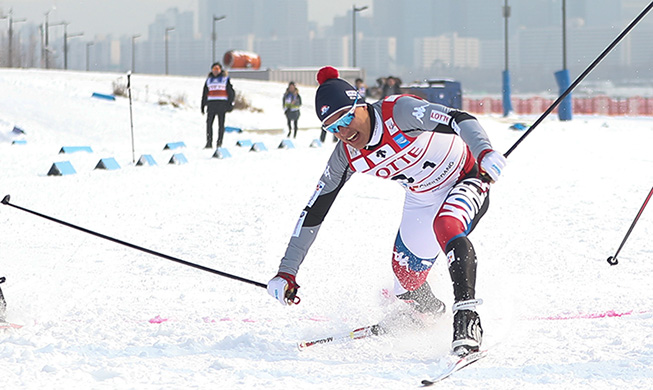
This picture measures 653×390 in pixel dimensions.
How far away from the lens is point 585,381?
2996 millimetres

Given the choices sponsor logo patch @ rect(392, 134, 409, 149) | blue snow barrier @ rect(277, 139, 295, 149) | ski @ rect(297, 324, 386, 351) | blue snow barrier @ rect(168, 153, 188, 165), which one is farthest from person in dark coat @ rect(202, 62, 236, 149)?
sponsor logo patch @ rect(392, 134, 409, 149)

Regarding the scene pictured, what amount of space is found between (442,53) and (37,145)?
174 metres

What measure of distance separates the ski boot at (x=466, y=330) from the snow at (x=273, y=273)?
126 mm

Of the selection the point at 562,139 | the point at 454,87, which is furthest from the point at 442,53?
the point at 562,139

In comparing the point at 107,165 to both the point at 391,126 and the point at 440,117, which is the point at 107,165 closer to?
the point at 391,126

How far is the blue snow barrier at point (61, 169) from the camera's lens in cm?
1034

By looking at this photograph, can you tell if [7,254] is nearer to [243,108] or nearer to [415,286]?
[415,286]

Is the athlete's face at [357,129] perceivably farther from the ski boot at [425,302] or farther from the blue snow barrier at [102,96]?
the blue snow barrier at [102,96]

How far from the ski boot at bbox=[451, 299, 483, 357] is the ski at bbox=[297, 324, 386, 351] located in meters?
0.66

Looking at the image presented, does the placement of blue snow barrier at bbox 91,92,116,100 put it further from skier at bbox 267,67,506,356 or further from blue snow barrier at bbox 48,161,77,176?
skier at bbox 267,67,506,356

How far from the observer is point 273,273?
18.2ft

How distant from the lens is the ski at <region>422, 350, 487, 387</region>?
2934 millimetres

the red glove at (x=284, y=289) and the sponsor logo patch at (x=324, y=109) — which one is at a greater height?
the sponsor logo patch at (x=324, y=109)

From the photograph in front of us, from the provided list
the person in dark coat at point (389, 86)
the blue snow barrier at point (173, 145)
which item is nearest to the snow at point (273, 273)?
the blue snow barrier at point (173, 145)
